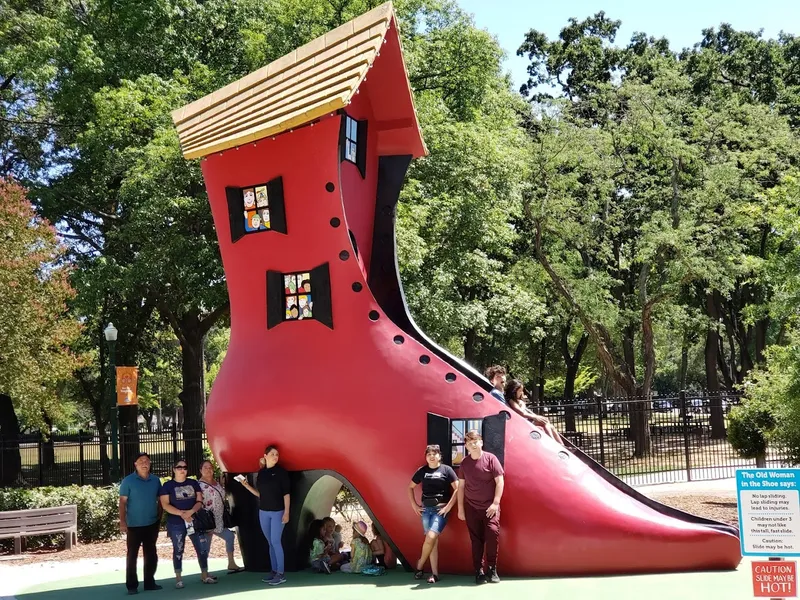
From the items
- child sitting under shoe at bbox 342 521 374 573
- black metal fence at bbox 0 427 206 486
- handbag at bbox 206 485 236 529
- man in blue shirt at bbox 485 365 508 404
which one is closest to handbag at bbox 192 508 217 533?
handbag at bbox 206 485 236 529

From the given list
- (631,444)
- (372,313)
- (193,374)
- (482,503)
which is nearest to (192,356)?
(193,374)

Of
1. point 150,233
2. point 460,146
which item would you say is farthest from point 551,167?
point 150,233

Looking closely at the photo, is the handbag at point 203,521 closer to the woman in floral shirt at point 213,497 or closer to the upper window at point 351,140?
the woman in floral shirt at point 213,497

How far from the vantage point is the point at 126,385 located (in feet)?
62.5

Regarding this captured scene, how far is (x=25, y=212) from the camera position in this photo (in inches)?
723

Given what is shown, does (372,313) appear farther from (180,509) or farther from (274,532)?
(180,509)

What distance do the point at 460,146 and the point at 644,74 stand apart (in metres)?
13.2

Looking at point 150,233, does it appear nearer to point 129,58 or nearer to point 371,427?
point 129,58

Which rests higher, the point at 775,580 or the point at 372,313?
the point at 372,313

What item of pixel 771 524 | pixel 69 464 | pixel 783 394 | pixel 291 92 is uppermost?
pixel 291 92

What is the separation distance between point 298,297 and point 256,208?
1.15 meters

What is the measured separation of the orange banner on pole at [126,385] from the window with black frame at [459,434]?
38.3 feet

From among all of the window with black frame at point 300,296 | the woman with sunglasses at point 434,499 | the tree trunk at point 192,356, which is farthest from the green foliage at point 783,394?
the tree trunk at point 192,356

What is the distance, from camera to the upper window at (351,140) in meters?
9.74
